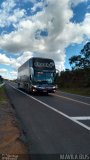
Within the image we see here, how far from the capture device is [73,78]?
6009cm

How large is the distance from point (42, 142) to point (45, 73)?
22340mm

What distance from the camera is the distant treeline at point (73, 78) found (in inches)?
2160

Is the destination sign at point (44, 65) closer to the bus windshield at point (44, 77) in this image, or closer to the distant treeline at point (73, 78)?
the bus windshield at point (44, 77)

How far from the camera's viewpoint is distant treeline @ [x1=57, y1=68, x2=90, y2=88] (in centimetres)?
5486

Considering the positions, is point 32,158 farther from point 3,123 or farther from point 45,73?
point 45,73

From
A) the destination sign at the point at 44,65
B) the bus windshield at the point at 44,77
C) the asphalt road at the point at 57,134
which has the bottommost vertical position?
the asphalt road at the point at 57,134

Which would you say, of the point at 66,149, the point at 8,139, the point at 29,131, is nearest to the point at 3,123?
the point at 29,131

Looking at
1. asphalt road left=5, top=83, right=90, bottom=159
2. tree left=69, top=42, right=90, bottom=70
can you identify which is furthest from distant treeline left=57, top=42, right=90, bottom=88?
asphalt road left=5, top=83, right=90, bottom=159

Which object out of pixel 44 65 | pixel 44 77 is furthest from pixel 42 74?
pixel 44 65

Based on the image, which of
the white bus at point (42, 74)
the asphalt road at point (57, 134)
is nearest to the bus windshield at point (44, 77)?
the white bus at point (42, 74)

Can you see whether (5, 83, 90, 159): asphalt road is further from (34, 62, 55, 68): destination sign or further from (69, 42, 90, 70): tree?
(69, 42, 90, 70): tree

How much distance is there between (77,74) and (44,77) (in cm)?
2858

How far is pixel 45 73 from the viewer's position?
3094 centimetres

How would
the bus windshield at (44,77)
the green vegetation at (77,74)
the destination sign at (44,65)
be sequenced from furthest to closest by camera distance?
the green vegetation at (77,74), the bus windshield at (44,77), the destination sign at (44,65)
